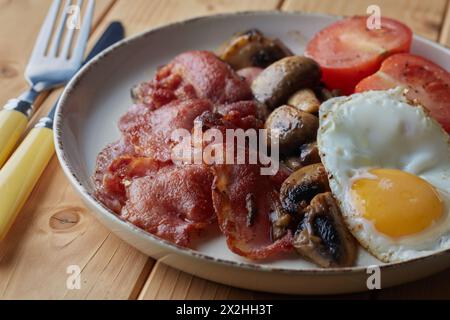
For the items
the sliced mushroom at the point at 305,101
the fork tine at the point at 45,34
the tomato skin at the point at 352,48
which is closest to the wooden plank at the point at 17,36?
the fork tine at the point at 45,34

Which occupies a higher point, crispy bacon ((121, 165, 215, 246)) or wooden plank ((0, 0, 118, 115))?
crispy bacon ((121, 165, 215, 246))

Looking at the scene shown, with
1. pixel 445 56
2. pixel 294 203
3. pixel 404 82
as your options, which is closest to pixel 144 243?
pixel 294 203

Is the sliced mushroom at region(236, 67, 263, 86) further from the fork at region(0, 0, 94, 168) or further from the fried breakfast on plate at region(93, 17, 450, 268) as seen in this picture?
the fork at region(0, 0, 94, 168)

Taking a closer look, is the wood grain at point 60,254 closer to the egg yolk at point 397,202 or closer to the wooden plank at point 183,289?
the wooden plank at point 183,289

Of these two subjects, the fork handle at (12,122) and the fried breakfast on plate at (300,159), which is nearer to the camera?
the fried breakfast on plate at (300,159)

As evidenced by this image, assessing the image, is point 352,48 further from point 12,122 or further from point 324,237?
point 12,122

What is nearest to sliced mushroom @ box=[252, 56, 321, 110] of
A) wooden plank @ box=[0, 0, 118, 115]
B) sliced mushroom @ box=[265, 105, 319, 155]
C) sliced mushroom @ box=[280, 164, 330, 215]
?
sliced mushroom @ box=[265, 105, 319, 155]

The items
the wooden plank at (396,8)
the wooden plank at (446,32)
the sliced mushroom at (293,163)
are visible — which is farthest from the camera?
the wooden plank at (396,8)
